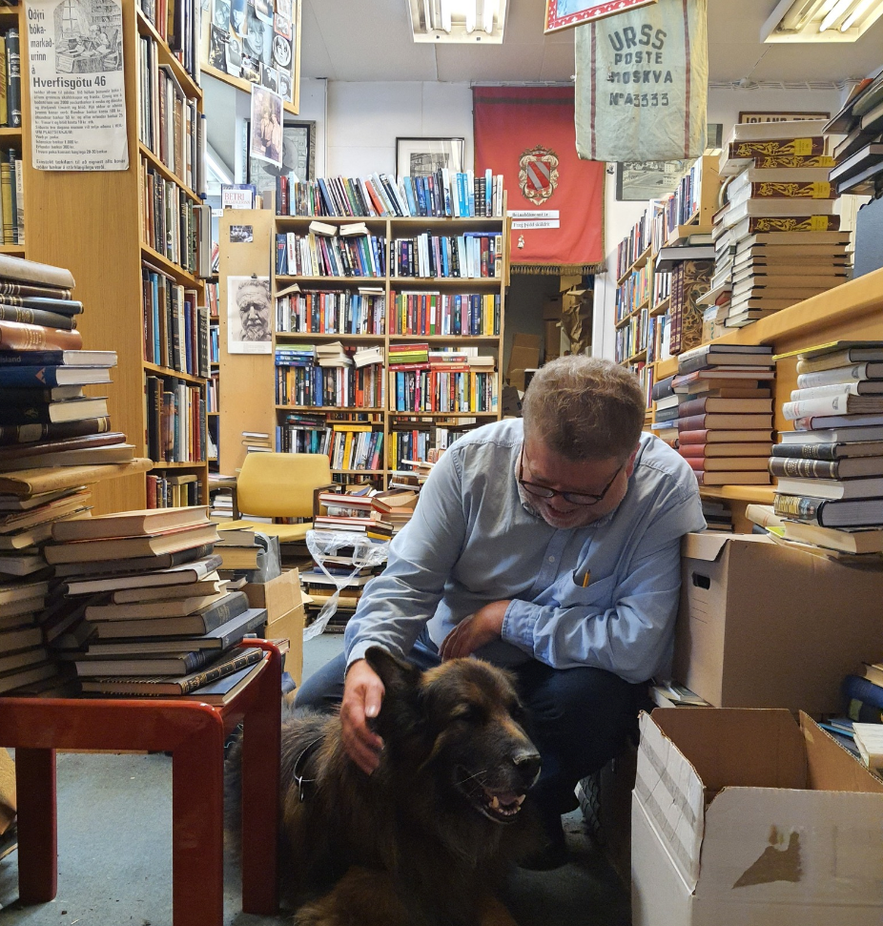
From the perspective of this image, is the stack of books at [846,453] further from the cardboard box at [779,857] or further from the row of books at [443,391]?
the row of books at [443,391]

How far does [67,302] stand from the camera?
53.1 inches

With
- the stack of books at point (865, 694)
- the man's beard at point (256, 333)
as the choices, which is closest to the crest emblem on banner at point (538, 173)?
the man's beard at point (256, 333)

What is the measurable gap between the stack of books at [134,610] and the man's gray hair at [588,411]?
68 cm

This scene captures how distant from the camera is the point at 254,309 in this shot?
564 cm

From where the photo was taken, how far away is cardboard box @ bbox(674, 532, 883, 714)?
Result: 1.27 meters

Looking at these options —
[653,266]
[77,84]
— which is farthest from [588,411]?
[653,266]

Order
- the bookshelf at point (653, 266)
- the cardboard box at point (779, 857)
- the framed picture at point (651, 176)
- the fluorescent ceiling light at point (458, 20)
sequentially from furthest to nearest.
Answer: the framed picture at point (651, 176), the fluorescent ceiling light at point (458, 20), the bookshelf at point (653, 266), the cardboard box at point (779, 857)

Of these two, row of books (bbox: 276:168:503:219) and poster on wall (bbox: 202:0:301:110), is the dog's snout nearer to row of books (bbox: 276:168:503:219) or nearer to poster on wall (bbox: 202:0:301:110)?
poster on wall (bbox: 202:0:301:110)

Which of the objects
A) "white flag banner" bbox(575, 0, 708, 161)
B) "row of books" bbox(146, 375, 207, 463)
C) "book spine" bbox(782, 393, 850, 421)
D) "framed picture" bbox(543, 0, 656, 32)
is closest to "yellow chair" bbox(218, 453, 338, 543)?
"row of books" bbox(146, 375, 207, 463)

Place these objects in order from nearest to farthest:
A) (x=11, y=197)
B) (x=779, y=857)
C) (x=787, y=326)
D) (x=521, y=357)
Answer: (x=779, y=857), (x=787, y=326), (x=11, y=197), (x=521, y=357)

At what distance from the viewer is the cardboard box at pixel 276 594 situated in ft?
7.15

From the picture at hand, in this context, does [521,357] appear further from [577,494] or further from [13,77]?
[577,494]

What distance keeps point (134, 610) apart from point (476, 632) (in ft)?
2.30

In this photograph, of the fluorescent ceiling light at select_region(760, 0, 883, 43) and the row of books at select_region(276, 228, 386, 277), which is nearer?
the fluorescent ceiling light at select_region(760, 0, 883, 43)
